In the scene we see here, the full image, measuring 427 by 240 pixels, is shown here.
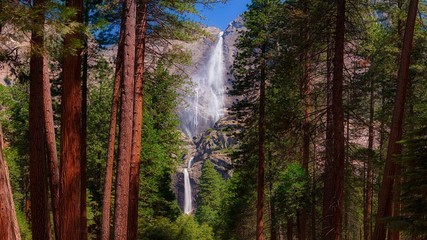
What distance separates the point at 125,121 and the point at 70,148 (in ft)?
4.88

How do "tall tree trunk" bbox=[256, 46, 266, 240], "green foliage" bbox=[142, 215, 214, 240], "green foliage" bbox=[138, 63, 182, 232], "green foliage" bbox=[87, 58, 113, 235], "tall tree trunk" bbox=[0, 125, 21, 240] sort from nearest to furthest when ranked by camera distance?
1. "tall tree trunk" bbox=[0, 125, 21, 240]
2. "tall tree trunk" bbox=[256, 46, 266, 240]
3. "green foliage" bbox=[142, 215, 214, 240]
4. "green foliage" bbox=[138, 63, 182, 232]
5. "green foliage" bbox=[87, 58, 113, 235]

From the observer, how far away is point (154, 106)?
21734 mm

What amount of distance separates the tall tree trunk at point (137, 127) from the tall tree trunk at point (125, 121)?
2010mm

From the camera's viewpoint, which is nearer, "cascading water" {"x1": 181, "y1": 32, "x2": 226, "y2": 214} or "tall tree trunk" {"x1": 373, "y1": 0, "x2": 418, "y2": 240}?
"tall tree trunk" {"x1": 373, "y1": 0, "x2": 418, "y2": 240}

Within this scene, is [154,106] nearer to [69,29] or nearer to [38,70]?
[38,70]

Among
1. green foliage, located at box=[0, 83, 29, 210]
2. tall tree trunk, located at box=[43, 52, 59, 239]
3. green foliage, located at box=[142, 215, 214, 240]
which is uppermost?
green foliage, located at box=[0, 83, 29, 210]

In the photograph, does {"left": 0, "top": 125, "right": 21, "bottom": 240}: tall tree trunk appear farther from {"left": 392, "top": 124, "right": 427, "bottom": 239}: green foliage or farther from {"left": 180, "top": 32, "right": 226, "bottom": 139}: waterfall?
{"left": 180, "top": 32, "right": 226, "bottom": 139}: waterfall

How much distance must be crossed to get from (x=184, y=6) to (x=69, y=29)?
4.34 m

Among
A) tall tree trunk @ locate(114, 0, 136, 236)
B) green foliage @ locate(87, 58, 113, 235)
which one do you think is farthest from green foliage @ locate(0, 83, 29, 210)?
tall tree trunk @ locate(114, 0, 136, 236)

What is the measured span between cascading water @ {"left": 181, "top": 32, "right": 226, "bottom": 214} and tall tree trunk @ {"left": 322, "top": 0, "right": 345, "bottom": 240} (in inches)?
4020

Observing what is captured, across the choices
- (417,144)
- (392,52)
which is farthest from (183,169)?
(417,144)

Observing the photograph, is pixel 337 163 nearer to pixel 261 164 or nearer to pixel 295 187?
pixel 261 164

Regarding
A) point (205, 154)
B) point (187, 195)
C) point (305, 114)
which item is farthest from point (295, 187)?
point (205, 154)

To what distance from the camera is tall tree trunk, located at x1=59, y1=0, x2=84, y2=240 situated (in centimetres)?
582
